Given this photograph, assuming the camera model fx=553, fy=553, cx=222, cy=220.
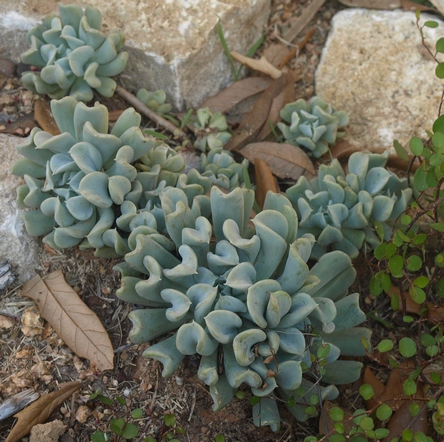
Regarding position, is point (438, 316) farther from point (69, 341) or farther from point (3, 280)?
point (3, 280)

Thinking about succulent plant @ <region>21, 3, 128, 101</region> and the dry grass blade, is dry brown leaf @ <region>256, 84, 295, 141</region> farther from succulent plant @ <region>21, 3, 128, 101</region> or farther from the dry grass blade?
the dry grass blade

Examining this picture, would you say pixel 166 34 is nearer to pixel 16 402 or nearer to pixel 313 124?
pixel 313 124

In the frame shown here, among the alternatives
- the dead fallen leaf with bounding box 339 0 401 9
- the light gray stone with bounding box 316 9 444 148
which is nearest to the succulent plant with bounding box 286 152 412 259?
the light gray stone with bounding box 316 9 444 148

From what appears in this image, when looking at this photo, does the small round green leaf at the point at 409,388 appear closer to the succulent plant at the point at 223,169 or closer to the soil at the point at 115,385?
the soil at the point at 115,385

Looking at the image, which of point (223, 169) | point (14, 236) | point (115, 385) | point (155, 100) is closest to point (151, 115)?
point (155, 100)

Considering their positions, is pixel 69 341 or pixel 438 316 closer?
pixel 69 341

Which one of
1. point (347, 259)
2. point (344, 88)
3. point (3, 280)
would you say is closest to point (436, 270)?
point (347, 259)
